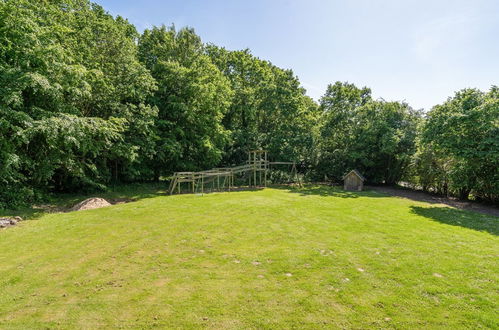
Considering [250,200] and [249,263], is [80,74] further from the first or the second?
[249,263]

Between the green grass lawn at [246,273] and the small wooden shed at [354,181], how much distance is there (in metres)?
10.9

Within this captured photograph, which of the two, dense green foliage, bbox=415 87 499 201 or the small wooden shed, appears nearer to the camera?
dense green foliage, bbox=415 87 499 201

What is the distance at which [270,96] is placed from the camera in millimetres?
25016

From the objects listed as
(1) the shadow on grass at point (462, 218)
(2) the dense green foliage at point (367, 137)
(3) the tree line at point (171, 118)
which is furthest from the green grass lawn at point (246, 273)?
(2) the dense green foliage at point (367, 137)

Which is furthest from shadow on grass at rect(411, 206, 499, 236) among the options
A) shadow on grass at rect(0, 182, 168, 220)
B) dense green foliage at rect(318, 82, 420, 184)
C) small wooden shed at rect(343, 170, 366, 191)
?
shadow on grass at rect(0, 182, 168, 220)

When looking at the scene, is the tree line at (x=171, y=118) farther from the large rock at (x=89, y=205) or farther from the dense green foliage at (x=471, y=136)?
the large rock at (x=89, y=205)

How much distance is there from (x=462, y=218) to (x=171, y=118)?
19499 mm

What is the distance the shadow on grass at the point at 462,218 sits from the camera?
10109 millimetres

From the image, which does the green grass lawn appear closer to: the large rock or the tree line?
the large rock

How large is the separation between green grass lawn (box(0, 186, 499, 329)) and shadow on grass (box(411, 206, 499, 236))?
0.30 m

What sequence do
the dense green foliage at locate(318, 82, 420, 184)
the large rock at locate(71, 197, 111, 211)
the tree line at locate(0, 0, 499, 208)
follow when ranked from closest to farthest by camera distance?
1. the tree line at locate(0, 0, 499, 208)
2. the large rock at locate(71, 197, 111, 211)
3. the dense green foliage at locate(318, 82, 420, 184)

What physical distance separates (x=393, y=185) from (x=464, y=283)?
20.9 m

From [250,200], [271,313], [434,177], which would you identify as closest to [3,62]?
[250,200]

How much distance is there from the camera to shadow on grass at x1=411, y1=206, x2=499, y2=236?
33.2 ft
